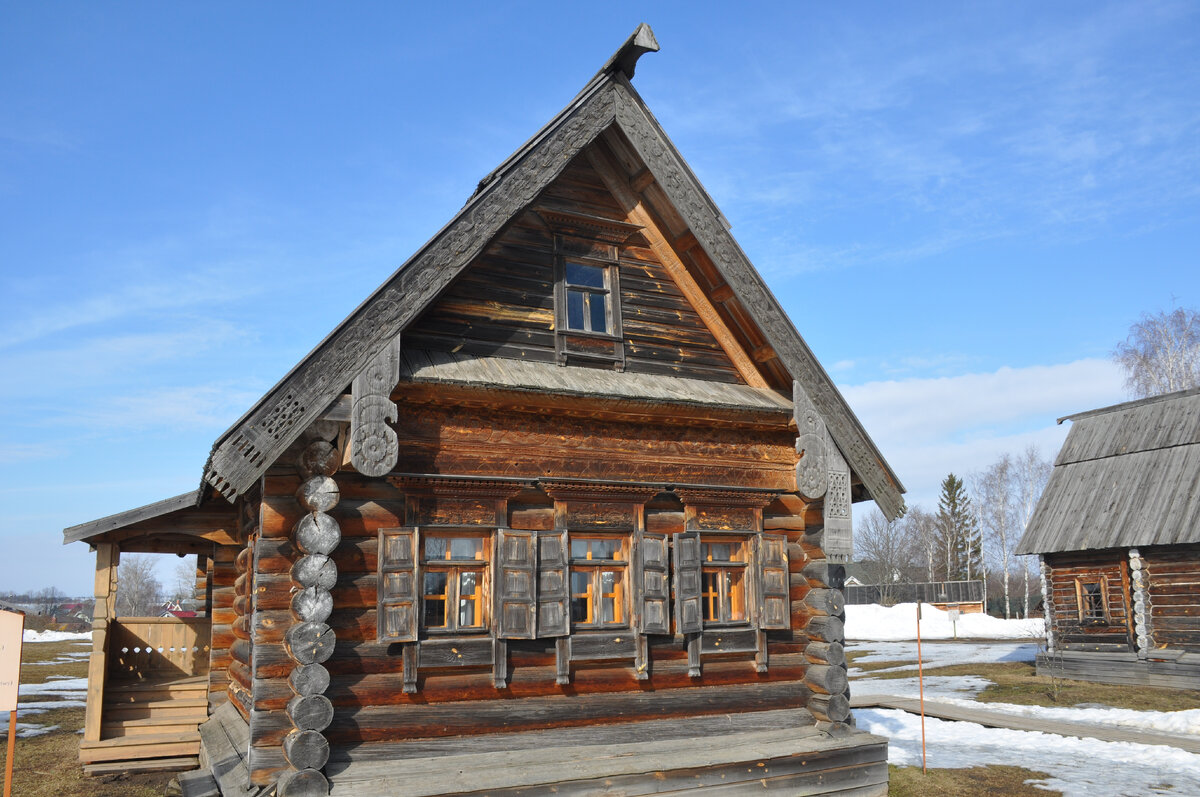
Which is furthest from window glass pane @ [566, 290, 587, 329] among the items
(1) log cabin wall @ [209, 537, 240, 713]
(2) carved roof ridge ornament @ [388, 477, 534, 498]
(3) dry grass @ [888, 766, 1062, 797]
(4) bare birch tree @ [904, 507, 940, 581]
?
(4) bare birch tree @ [904, 507, 940, 581]

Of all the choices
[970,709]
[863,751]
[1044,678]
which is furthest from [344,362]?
[1044,678]

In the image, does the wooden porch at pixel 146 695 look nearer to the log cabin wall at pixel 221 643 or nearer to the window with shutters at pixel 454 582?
the log cabin wall at pixel 221 643

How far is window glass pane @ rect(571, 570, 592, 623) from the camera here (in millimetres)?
9078

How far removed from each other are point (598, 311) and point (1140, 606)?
19.5 meters

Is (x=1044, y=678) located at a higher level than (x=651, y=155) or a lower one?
lower

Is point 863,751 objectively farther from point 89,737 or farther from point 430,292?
point 89,737

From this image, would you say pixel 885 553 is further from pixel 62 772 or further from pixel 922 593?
pixel 62 772

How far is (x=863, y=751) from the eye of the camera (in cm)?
948

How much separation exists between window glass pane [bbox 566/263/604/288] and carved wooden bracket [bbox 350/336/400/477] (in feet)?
9.18

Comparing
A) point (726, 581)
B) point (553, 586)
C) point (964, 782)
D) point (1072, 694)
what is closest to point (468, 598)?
point (553, 586)

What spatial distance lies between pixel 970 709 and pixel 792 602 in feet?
31.6

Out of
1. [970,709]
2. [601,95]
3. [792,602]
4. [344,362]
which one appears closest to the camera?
[344,362]

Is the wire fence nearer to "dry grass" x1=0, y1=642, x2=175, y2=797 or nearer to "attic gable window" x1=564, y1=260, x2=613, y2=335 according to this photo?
"dry grass" x1=0, y1=642, x2=175, y2=797

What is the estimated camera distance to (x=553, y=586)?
8.57 metres
